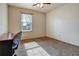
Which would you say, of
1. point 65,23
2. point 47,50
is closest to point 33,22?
point 65,23

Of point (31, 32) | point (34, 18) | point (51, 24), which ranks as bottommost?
point (31, 32)

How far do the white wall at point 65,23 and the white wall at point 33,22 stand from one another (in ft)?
2.29

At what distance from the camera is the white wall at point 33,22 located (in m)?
4.70

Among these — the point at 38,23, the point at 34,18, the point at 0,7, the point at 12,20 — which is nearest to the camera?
the point at 0,7

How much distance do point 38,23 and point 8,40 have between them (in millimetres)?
4759

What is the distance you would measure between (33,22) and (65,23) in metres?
2.30

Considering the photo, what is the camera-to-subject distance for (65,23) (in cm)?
488

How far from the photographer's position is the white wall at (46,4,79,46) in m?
4.23

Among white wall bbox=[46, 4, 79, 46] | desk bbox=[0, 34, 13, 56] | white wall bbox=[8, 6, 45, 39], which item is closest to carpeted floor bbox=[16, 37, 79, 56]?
white wall bbox=[46, 4, 79, 46]

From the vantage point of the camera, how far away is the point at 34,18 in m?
6.18

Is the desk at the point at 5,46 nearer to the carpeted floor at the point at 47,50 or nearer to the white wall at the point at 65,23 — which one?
the carpeted floor at the point at 47,50

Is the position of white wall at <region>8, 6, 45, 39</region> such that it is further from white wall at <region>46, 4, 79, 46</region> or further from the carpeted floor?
the carpeted floor

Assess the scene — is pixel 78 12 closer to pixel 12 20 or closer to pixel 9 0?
pixel 12 20

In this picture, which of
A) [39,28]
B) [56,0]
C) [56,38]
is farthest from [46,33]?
[56,0]
